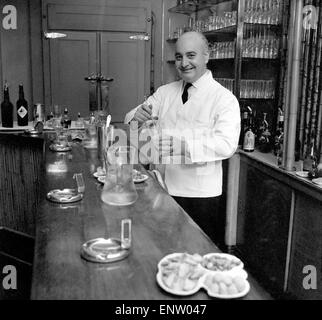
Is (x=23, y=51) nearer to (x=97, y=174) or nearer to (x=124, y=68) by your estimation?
(x=124, y=68)

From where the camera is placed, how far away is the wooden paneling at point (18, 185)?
3959 millimetres

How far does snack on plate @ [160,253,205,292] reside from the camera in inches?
46.3

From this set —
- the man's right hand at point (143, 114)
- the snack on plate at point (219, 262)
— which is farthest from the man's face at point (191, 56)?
the snack on plate at point (219, 262)

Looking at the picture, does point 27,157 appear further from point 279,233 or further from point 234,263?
point 234,263

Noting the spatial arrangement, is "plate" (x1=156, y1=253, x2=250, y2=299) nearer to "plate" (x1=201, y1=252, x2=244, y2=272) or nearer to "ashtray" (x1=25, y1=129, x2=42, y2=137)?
"plate" (x1=201, y1=252, x2=244, y2=272)

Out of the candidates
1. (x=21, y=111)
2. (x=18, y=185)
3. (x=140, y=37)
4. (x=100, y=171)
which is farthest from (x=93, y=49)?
(x=100, y=171)

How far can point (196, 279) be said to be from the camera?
1.20 metres

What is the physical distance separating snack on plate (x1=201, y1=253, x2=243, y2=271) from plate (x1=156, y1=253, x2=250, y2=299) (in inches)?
0.5

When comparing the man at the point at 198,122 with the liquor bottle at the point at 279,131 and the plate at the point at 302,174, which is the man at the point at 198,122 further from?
the liquor bottle at the point at 279,131
